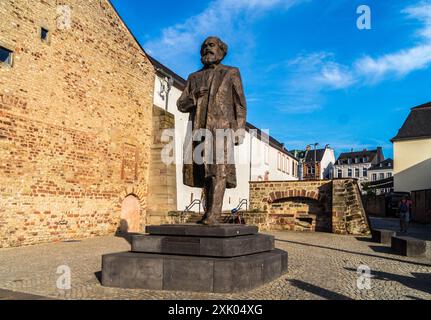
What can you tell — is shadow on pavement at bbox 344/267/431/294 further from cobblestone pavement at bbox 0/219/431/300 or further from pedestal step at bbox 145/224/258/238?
pedestal step at bbox 145/224/258/238

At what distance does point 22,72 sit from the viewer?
10.8 meters

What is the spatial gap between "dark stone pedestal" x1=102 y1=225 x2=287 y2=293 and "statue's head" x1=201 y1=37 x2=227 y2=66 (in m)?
2.62

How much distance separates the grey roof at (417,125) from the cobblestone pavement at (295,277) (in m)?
31.5

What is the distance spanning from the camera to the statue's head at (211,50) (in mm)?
5758

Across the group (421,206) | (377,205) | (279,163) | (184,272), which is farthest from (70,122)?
(279,163)

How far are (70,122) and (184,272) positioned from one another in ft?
31.6

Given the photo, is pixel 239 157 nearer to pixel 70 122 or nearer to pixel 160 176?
pixel 160 176

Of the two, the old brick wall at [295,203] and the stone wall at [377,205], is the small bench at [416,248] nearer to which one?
the old brick wall at [295,203]

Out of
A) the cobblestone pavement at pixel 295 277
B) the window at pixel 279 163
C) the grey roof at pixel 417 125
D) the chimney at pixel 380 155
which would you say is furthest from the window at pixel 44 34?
the chimney at pixel 380 155

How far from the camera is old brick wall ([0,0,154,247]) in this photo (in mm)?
10500

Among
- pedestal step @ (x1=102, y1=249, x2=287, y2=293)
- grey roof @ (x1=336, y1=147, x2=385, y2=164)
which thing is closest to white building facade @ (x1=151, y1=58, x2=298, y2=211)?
pedestal step @ (x1=102, y1=249, x2=287, y2=293)

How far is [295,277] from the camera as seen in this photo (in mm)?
5504
